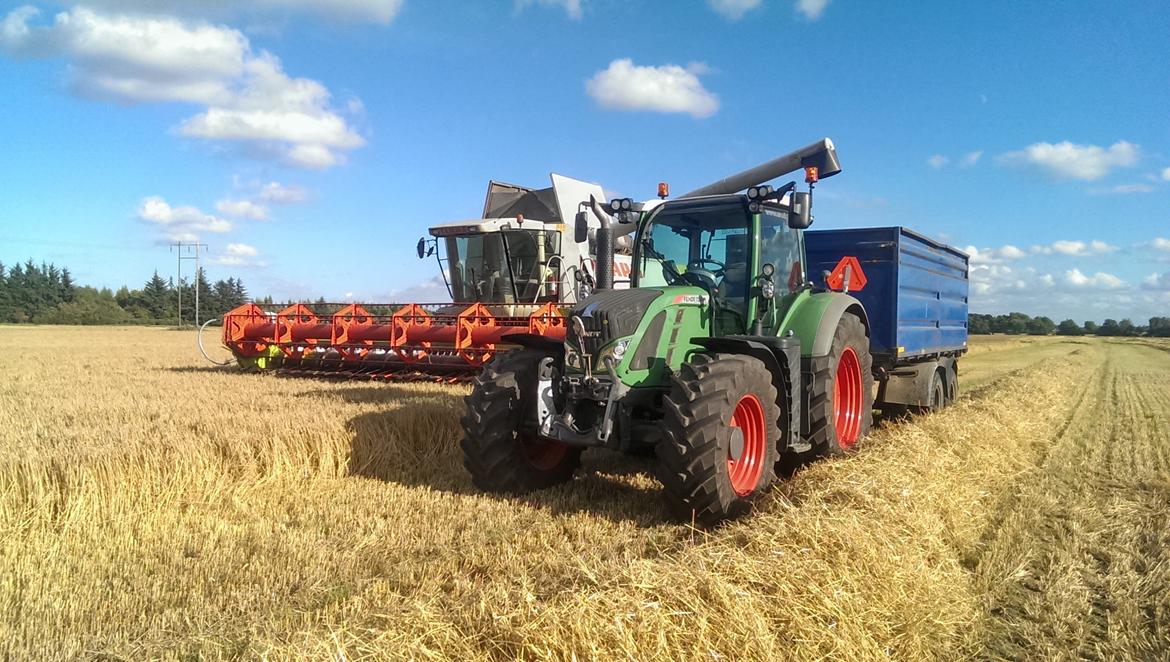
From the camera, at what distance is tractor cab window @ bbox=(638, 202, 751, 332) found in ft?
19.6

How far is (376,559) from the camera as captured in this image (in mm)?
4250

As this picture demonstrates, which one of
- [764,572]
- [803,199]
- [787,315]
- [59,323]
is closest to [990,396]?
[787,315]

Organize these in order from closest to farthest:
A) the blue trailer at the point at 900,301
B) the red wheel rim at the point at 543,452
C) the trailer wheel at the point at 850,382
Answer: the red wheel rim at the point at 543,452
the trailer wheel at the point at 850,382
the blue trailer at the point at 900,301

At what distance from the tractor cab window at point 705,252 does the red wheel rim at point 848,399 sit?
155cm

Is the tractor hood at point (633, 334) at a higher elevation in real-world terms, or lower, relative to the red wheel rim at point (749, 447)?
higher

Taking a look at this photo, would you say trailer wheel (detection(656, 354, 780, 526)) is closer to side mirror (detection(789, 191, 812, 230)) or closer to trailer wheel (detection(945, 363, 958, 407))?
side mirror (detection(789, 191, 812, 230))

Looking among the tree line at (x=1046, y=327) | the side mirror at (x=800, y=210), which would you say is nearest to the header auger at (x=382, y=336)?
the side mirror at (x=800, y=210)

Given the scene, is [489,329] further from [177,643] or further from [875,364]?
[177,643]

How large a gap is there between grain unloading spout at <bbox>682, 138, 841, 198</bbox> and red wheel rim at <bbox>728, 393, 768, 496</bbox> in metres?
4.14

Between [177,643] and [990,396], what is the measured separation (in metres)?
10.6

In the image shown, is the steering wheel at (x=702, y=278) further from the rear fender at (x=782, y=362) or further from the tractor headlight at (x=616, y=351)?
the tractor headlight at (x=616, y=351)

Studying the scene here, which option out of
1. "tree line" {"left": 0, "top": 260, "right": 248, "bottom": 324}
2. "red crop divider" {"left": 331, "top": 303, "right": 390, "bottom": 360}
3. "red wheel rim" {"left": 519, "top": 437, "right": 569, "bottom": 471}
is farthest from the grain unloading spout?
"tree line" {"left": 0, "top": 260, "right": 248, "bottom": 324}

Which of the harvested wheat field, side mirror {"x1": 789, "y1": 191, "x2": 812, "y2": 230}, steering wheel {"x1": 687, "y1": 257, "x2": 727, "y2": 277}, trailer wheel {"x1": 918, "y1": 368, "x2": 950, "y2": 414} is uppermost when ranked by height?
side mirror {"x1": 789, "y1": 191, "x2": 812, "y2": 230}

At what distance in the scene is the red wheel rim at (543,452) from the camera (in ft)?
19.1
